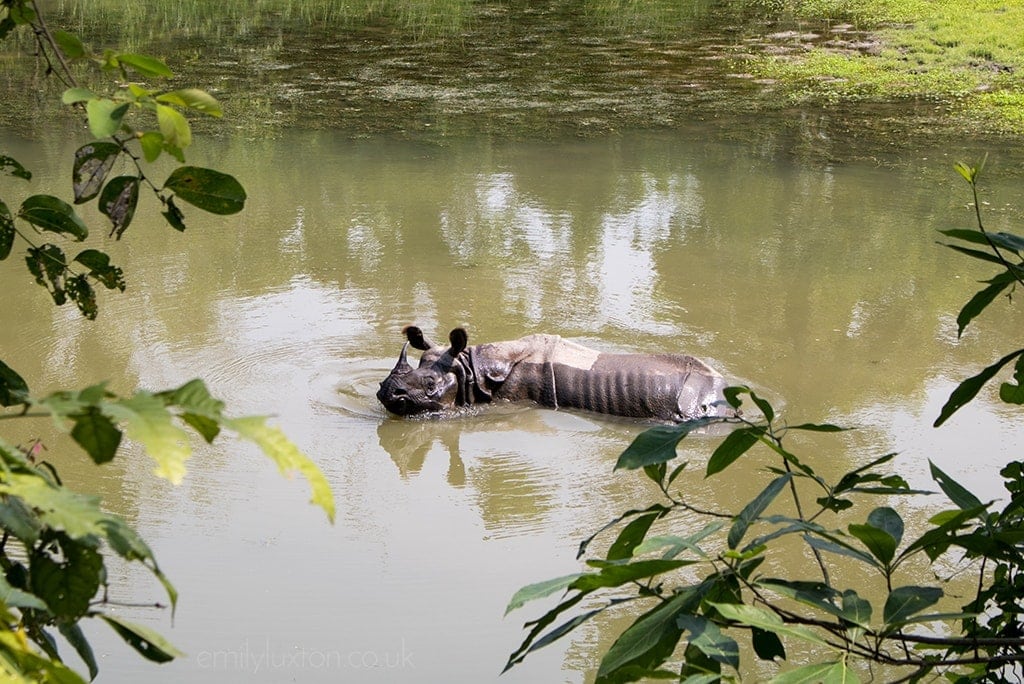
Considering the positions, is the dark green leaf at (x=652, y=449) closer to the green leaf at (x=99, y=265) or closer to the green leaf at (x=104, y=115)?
the green leaf at (x=104, y=115)

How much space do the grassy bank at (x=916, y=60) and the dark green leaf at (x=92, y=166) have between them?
1258 cm

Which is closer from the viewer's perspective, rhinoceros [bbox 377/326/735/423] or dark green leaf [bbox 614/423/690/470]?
dark green leaf [bbox 614/423/690/470]

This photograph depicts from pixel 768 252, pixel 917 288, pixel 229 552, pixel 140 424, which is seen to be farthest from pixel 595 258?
pixel 140 424

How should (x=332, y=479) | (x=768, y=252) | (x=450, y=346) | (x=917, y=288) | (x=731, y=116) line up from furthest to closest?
(x=731, y=116)
(x=768, y=252)
(x=917, y=288)
(x=450, y=346)
(x=332, y=479)

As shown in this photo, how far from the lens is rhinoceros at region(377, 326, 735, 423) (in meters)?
7.32

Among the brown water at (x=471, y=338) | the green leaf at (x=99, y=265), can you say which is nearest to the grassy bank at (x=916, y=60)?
the brown water at (x=471, y=338)

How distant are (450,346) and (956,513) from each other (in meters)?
5.72

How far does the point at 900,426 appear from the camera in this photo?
716 cm

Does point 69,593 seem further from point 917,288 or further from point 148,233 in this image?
point 148,233

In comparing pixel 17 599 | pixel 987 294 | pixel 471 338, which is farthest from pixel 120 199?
pixel 471 338

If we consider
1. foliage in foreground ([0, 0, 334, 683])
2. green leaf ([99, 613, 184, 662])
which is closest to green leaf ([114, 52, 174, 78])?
foliage in foreground ([0, 0, 334, 683])

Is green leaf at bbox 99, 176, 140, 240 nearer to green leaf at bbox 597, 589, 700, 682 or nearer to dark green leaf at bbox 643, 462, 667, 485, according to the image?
dark green leaf at bbox 643, 462, 667, 485

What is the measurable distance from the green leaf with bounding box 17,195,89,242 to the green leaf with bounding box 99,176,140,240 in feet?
0.46

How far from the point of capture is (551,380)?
7.57 m
